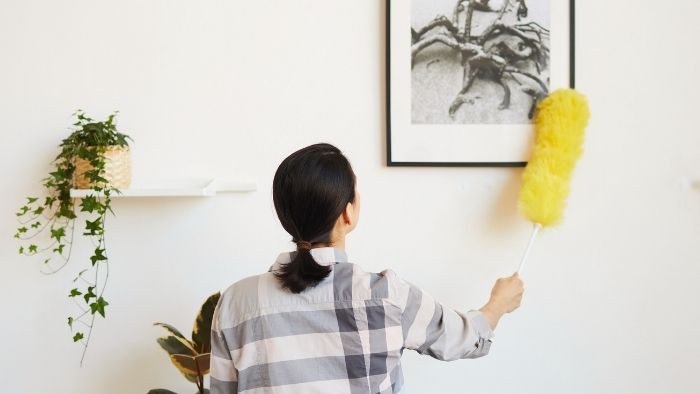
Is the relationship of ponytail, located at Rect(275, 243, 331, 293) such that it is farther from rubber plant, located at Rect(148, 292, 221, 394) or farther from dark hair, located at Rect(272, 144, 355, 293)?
rubber plant, located at Rect(148, 292, 221, 394)

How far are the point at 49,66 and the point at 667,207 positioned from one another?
1.55m

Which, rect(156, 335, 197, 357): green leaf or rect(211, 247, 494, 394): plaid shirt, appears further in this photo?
rect(156, 335, 197, 357): green leaf

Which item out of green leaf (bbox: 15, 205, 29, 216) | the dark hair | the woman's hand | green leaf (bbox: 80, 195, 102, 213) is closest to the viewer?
the dark hair

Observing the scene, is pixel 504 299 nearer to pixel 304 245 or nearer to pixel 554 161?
pixel 554 161

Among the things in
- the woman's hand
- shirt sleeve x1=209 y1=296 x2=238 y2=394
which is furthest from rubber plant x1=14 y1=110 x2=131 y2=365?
the woman's hand

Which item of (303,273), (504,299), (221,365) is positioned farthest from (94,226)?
(504,299)

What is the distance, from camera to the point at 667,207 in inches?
55.6

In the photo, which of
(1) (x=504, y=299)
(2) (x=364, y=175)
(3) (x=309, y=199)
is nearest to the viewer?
(3) (x=309, y=199)

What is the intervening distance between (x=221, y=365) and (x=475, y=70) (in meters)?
0.88

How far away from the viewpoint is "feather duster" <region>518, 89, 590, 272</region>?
1.29m

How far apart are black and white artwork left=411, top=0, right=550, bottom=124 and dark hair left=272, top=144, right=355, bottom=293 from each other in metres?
0.53

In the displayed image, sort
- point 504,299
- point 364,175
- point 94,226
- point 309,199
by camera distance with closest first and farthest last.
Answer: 1. point 309,199
2. point 504,299
3. point 94,226
4. point 364,175

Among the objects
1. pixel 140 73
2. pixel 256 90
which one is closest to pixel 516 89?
pixel 256 90

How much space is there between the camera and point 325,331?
2.98 feet
